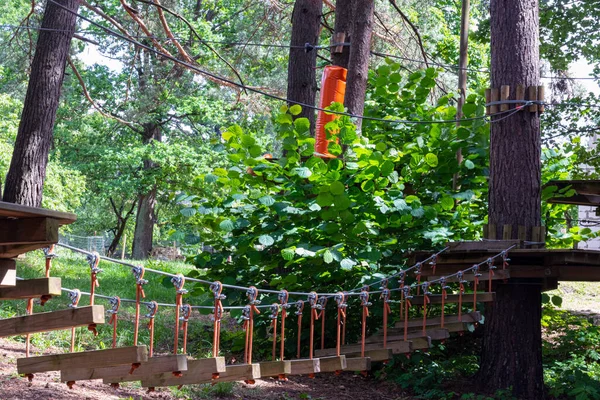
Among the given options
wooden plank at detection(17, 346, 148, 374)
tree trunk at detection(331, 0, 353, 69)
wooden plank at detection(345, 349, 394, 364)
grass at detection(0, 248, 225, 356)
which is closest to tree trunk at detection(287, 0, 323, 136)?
tree trunk at detection(331, 0, 353, 69)

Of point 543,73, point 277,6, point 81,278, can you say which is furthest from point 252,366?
point 543,73

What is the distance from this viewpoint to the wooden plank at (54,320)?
3.31 meters

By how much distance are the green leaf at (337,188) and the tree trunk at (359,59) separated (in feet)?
7.41

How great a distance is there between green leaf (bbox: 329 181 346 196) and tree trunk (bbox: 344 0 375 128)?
2258 mm

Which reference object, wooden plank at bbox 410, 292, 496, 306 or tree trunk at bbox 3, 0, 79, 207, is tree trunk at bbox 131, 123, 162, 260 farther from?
wooden plank at bbox 410, 292, 496, 306

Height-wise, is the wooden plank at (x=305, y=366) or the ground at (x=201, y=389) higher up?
the wooden plank at (x=305, y=366)

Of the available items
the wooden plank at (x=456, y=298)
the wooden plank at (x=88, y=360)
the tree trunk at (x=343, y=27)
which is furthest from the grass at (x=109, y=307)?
the tree trunk at (x=343, y=27)

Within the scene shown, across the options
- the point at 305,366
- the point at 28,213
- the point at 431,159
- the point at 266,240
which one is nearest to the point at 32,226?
the point at 28,213

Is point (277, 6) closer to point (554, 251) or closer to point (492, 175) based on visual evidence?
point (492, 175)

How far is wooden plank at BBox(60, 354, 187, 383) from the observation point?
405cm

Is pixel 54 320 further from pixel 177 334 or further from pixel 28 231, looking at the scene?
pixel 177 334

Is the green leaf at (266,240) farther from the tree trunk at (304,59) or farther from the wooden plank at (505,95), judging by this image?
the tree trunk at (304,59)

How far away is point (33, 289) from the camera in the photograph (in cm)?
345

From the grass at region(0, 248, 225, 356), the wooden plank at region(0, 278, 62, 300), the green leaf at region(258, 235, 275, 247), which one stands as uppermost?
the green leaf at region(258, 235, 275, 247)
